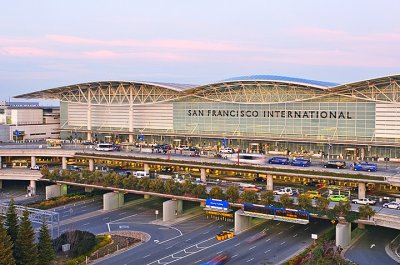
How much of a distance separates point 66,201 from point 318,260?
35004mm

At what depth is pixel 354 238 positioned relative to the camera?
137 ft

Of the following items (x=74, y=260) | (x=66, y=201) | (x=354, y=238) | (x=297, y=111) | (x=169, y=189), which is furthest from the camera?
(x=297, y=111)

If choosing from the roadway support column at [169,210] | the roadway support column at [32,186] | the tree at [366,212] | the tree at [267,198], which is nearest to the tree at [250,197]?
the tree at [267,198]

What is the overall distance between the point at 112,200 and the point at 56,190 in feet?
35.6

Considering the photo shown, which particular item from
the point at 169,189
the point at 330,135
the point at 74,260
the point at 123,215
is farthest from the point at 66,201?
the point at 330,135

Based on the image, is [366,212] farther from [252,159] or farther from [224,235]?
[252,159]

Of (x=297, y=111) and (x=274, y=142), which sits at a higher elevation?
(x=297, y=111)

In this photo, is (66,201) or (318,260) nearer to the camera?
(318,260)

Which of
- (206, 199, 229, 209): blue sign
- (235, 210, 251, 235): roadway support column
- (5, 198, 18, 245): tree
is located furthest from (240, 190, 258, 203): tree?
(5, 198, 18, 245): tree

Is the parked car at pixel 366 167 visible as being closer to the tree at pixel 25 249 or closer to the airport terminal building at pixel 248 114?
the airport terminal building at pixel 248 114

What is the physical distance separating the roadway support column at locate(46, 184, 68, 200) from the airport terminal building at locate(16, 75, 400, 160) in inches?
887

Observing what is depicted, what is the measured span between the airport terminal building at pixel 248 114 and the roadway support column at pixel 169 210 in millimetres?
24872

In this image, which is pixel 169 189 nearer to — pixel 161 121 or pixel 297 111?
pixel 297 111

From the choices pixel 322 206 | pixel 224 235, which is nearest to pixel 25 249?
pixel 224 235
